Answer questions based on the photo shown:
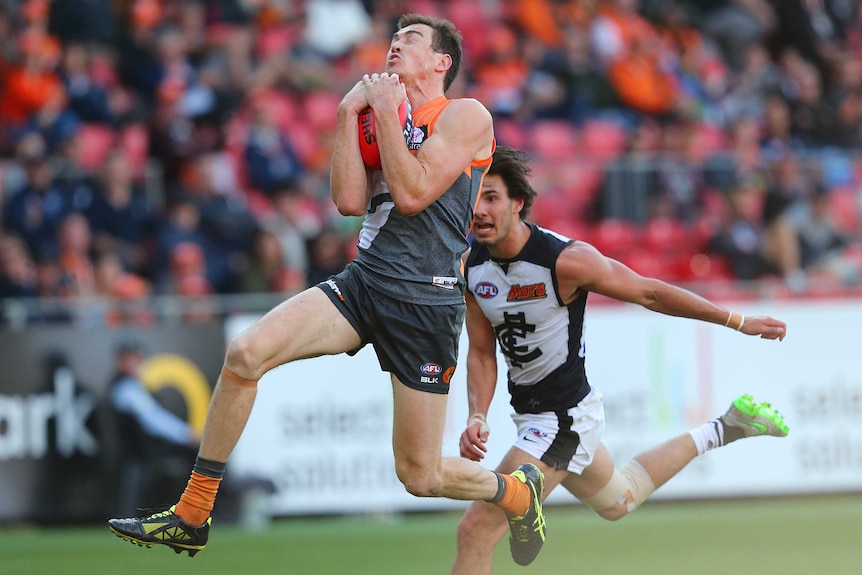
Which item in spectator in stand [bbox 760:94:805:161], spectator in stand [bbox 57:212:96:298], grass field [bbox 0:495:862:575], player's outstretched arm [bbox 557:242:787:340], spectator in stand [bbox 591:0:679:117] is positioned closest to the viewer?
player's outstretched arm [bbox 557:242:787:340]

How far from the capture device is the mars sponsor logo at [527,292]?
716cm

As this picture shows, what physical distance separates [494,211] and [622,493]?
1.87 metres

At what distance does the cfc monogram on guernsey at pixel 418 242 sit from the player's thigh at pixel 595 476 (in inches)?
60.5

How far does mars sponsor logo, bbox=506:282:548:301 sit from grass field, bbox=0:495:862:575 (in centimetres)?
271

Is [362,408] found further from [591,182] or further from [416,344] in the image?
[416,344]

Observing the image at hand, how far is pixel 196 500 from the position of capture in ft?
20.0

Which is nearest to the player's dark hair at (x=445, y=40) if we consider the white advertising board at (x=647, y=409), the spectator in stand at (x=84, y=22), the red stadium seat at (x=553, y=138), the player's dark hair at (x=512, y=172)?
the player's dark hair at (x=512, y=172)

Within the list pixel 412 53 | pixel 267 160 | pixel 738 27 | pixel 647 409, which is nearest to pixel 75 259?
pixel 267 160

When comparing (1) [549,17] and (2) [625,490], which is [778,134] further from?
(2) [625,490]

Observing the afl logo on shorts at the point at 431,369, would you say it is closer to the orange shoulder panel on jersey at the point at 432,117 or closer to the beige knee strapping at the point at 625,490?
the orange shoulder panel on jersey at the point at 432,117

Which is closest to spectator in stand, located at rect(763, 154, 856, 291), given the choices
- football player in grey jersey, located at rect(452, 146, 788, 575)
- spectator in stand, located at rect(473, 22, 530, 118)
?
spectator in stand, located at rect(473, 22, 530, 118)

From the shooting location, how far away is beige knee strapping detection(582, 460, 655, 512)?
7537mm

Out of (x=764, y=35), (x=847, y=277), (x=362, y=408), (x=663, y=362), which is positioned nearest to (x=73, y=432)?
(x=362, y=408)

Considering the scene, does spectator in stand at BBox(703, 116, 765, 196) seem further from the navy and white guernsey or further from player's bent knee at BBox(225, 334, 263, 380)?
player's bent knee at BBox(225, 334, 263, 380)
